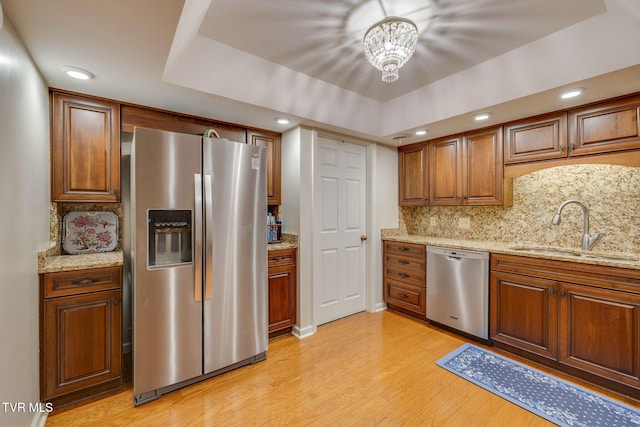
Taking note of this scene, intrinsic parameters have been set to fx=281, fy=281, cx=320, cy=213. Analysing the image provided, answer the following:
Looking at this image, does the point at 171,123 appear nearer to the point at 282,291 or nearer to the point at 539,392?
the point at 282,291

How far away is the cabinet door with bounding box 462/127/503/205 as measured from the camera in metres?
2.91

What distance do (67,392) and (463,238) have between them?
3922 mm

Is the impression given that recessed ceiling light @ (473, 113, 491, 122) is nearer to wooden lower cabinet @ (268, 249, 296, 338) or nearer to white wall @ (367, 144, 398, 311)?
white wall @ (367, 144, 398, 311)

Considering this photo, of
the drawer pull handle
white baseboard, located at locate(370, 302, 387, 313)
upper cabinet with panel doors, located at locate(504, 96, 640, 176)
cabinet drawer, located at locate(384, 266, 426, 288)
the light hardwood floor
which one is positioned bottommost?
the light hardwood floor

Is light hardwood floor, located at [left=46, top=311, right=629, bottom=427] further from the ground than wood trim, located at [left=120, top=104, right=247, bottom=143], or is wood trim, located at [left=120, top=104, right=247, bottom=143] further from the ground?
wood trim, located at [left=120, top=104, right=247, bottom=143]

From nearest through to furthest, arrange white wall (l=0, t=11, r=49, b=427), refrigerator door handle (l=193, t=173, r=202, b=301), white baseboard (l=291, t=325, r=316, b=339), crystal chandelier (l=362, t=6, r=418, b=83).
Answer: white wall (l=0, t=11, r=49, b=427)
crystal chandelier (l=362, t=6, r=418, b=83)
refrigerator door handle (l=193, t=173, r=202, b=301)
white baseboard (l=291, t=325, r=316, b=339)

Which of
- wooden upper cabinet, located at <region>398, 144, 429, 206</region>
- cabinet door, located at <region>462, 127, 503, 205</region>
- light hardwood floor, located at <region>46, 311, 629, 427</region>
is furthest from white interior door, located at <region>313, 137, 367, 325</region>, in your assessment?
cabinet door, located at <region>462, 127, 503, 205</region>

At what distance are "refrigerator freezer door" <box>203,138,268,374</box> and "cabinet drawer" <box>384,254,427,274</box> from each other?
5.92 feet

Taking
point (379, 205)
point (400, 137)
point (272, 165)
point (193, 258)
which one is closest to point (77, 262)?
point (193, 258)

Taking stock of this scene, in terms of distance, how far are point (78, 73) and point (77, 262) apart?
125 cm

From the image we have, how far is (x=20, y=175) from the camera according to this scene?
147cm

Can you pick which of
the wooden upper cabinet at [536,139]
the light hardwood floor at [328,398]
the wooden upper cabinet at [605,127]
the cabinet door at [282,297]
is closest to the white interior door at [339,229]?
the cabinet door at [282,297]

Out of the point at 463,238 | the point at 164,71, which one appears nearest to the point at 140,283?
the point at 164,71

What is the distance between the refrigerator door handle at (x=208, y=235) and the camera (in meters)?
2.09
